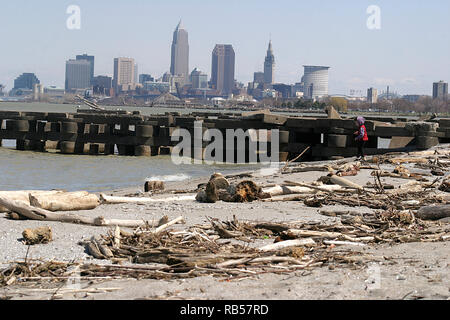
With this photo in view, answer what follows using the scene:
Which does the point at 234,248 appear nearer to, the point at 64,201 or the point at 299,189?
the point at 64,201

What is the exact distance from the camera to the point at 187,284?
652 cm

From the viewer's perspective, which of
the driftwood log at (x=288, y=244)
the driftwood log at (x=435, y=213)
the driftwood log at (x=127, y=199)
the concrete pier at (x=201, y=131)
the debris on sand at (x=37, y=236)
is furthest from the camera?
the concrete pier at (x=201, y=131)

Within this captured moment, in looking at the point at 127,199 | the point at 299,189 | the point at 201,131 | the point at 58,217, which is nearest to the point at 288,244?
the point at 58,217

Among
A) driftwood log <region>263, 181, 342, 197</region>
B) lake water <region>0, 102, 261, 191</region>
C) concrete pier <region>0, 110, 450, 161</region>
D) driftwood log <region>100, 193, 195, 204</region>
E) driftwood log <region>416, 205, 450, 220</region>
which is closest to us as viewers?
driftwood log <region>416, 205, 450, 220</region>

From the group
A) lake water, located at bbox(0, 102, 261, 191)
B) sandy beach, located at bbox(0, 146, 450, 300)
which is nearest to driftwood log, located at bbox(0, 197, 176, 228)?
sandy beach, located at bbox(0, 146, 450, 300)

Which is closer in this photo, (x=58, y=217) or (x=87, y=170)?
(x=58, y=217)

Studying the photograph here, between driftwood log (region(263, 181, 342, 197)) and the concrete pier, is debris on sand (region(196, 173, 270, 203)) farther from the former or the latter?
the concrete pier

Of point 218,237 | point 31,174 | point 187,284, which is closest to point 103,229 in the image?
point 218,237

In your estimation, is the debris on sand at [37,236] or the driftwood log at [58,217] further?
the driftwood log at [58,217]

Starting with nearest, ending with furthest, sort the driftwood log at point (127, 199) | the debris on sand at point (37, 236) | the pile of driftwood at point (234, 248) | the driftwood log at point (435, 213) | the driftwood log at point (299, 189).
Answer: the pile of driftwood at point (234, 248)
the debris on sand at point (37, 236)
the driftwood log at point (435, 213)
the driftwood log at point (127, 199)
the driftwood log at point (299, 189)

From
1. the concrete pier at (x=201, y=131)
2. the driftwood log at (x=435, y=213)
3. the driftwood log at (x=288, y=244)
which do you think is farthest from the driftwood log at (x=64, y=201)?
the concrete pier at (x=201, y=131)

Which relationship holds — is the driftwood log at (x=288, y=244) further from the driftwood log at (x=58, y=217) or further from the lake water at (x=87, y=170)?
the lake water at (x=87, y=170)
